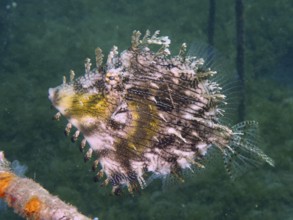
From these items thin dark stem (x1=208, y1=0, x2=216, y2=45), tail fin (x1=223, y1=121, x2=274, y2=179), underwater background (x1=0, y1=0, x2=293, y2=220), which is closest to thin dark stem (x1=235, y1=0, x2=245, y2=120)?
thin dark stem (x1=208, y1=0, x2=216, y2=45)

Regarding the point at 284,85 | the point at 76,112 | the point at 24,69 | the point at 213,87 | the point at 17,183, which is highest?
the point at 24,69

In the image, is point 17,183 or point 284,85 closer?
point 17,183

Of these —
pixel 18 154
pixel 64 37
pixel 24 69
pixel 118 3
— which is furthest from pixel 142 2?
pixel 18 154

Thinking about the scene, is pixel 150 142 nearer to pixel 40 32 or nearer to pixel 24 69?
pixel 24 69

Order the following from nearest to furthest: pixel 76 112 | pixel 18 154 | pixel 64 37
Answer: pixel 76 112 < pixel 18 154 < pixel 64 37

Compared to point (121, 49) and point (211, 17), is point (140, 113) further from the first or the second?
point (121, 49)

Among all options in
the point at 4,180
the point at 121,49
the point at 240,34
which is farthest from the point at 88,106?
the point at 121,49
